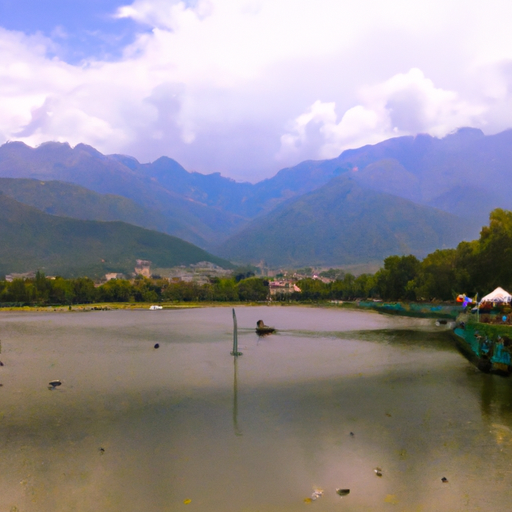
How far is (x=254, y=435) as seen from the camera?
18766 mm

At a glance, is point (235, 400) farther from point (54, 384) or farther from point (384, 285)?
point (384, 285)

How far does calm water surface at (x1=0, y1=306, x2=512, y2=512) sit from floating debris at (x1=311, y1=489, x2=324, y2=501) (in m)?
0.15

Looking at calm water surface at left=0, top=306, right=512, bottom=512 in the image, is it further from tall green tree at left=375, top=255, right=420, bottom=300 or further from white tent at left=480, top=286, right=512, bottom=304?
tall green tree at left=375, top=255, right=420, bottom=300

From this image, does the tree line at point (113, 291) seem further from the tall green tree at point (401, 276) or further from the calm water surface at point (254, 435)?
the calm water surface at point (254, 435)

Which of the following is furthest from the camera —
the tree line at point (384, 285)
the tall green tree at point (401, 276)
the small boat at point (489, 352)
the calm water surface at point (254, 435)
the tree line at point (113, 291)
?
the tree line at point (113, 291)

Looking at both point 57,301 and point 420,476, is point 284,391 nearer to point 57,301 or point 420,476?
point 420,476

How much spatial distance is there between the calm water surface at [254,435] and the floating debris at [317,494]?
0.51ft

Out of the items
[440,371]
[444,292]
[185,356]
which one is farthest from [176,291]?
[440,371]

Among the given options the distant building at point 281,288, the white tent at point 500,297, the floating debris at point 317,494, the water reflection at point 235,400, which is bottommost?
the water reflection at point 235,400

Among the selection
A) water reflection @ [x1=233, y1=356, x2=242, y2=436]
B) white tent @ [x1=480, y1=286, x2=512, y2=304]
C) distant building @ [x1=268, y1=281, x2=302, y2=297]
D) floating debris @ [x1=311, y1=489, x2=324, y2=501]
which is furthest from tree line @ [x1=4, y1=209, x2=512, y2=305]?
floating debris @ [x1=311, y1=489, x2=324, y2=501]

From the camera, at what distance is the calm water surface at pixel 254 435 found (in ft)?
44.9

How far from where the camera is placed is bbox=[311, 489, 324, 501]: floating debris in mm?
13438

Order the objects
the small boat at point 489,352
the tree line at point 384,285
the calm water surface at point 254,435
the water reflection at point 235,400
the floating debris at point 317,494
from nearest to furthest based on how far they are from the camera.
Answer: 1. the floating debris at point 317,494
2. the calm water surface at point 254,435
3. the water reflection at point 235,400
4. the small boat at point 489,352
5. the tree line at point 384,285

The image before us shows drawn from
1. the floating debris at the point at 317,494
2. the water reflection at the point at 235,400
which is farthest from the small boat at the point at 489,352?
the floating debris at the point at 317,494
